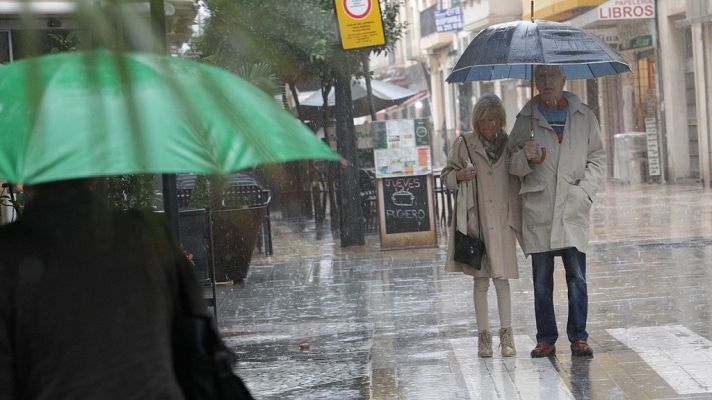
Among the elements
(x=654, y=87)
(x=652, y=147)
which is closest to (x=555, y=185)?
(x=652, y=147)

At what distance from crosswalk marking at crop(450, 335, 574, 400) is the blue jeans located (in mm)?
215

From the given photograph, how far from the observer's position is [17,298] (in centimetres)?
212

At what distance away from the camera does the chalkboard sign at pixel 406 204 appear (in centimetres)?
1444

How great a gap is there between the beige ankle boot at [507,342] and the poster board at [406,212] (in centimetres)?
719

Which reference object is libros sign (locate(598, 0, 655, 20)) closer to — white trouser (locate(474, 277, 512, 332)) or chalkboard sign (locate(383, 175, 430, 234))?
chalkboard sign (locate(383, 175, 430, 234))

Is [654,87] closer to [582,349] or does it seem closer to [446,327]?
[446,327]

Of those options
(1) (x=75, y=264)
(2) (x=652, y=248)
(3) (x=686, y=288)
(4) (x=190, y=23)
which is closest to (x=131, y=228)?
(4) (x=190, y=23)

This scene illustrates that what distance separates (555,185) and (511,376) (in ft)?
4.08

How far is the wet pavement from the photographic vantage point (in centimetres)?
650

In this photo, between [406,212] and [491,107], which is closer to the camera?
[491,107]

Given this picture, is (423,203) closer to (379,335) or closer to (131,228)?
(379,335)

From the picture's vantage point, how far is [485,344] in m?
7.26

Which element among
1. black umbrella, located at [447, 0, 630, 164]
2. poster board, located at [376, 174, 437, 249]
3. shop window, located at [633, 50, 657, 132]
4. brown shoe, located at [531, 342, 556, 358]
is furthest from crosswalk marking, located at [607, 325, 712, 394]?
shop window, located at [633, 50, 657, 132]

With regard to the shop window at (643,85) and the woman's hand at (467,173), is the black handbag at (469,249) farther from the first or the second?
the shop window at (643,85)
